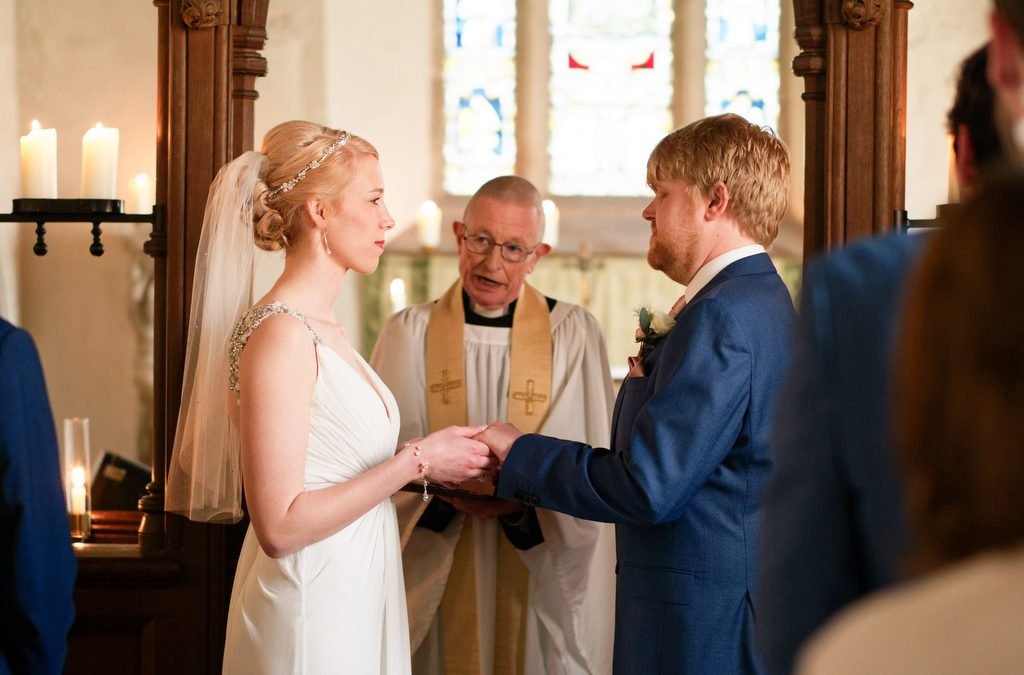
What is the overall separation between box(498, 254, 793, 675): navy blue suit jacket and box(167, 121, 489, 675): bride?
50cm

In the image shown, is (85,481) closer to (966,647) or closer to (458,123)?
(966,647)

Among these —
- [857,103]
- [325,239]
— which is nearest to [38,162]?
[325,239]

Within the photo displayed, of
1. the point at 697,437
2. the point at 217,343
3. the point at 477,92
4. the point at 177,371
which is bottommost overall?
the point at 697,437

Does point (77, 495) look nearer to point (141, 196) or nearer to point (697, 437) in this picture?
point (141, 196)

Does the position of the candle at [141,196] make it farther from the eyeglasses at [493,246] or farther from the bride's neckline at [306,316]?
the bride's neckline at [306,316]

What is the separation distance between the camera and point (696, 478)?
2.93m

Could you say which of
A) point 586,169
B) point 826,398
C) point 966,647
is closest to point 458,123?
point 586,169

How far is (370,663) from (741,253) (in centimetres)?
141

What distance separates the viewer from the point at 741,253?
10.1 feet

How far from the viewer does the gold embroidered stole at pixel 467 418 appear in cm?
416

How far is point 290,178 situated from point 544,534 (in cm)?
156

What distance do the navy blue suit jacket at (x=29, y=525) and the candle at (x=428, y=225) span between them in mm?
5959

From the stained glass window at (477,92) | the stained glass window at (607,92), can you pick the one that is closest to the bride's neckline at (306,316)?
the stained glass window at (477,92)

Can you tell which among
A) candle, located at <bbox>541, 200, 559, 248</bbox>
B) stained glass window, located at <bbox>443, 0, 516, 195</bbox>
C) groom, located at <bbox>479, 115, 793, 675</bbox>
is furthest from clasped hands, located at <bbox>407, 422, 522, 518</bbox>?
stained glass window, located at <bbox>443, 0, 516, 195</bbox>
